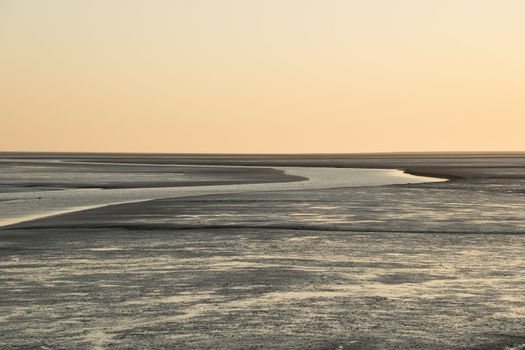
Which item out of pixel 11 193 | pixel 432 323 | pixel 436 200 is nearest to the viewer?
pixel 432 323

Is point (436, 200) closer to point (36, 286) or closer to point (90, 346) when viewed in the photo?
point (36, 286)

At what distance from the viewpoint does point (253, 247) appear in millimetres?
21438

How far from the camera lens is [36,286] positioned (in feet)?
49.9

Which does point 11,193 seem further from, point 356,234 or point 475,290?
point 475,290

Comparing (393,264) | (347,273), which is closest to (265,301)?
(347,273)

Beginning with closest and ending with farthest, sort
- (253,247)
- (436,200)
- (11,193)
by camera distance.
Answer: (253,247), (436,200), (11,193)

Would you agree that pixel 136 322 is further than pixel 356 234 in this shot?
No

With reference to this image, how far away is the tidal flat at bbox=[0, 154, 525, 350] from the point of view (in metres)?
11.4

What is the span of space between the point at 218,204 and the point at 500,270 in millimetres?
21291

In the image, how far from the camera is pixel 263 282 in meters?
15.8

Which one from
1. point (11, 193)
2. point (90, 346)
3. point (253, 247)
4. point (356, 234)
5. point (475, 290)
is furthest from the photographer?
point (11, 193)

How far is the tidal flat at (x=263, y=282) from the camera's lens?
1140 centimetres

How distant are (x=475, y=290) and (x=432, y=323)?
3.03 metres

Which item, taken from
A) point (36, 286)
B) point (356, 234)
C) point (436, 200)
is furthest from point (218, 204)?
point (36, 286)
